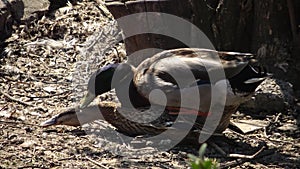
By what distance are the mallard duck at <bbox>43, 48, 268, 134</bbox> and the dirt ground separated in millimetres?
263

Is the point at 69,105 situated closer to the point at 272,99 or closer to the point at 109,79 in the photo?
the point at 109,79

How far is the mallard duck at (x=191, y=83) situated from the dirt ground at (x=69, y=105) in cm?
26

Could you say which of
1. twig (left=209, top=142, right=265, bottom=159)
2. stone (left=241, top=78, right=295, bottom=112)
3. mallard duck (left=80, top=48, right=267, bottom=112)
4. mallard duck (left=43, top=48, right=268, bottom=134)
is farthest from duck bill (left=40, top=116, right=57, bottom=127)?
stone (left=241, top=78, right=295, bottom=112)

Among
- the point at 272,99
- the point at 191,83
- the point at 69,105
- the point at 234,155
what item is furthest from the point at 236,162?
the point at 69,105

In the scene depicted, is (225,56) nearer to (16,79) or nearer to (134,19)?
(134,19)

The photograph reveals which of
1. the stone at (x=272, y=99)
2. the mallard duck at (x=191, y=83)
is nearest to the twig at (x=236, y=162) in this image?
the mallard duck at (x=191, y=83)

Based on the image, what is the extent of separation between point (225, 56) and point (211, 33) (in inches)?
31.7

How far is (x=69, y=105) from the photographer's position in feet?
17.4

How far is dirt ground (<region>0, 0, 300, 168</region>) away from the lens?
3980mm

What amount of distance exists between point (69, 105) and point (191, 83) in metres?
1.38

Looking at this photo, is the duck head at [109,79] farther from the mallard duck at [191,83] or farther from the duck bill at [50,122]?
the duck bill at [50,122]

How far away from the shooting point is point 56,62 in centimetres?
647

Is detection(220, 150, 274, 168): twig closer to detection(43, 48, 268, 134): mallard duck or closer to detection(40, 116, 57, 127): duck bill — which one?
detection(43, 48, 268, 134): mallard duck

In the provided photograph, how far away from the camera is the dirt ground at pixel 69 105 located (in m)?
3.98
